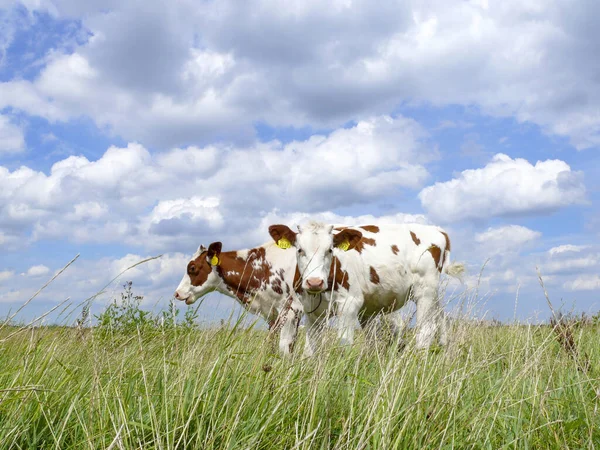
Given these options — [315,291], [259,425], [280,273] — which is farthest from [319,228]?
[259,425]

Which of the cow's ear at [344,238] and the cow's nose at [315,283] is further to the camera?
the cow's ear at [344,238]

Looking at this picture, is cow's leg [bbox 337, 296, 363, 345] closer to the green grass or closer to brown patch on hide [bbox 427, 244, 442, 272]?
brown patch on hide [bbox 427, 244, 442, 272]

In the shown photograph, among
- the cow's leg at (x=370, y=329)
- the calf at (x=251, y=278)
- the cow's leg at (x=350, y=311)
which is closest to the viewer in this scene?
the cow's leg at (x=370, y=329)

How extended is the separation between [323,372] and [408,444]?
27.4 inches

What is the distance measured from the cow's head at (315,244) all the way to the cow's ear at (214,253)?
3094 millimetres

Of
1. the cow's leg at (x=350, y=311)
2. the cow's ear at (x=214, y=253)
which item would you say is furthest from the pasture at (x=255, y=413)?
the cow's ear at (x=214, y=253)

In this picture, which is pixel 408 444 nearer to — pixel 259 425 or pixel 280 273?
pixel 259 425

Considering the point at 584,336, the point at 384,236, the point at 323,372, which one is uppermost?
the point at 384,236

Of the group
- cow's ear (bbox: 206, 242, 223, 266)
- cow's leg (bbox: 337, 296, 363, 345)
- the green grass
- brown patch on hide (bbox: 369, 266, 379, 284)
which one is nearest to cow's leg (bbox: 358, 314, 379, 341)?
cow's leg (bbox: 337, 296, 363, 345)

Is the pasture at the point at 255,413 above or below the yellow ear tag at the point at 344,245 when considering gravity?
below

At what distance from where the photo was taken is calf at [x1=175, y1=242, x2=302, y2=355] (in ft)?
32.0

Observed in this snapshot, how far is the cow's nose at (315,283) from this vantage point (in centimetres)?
705

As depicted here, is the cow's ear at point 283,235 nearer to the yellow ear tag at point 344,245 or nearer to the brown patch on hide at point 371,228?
→ the yellow ear tag at point 344,245

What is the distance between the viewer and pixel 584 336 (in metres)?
8.77
